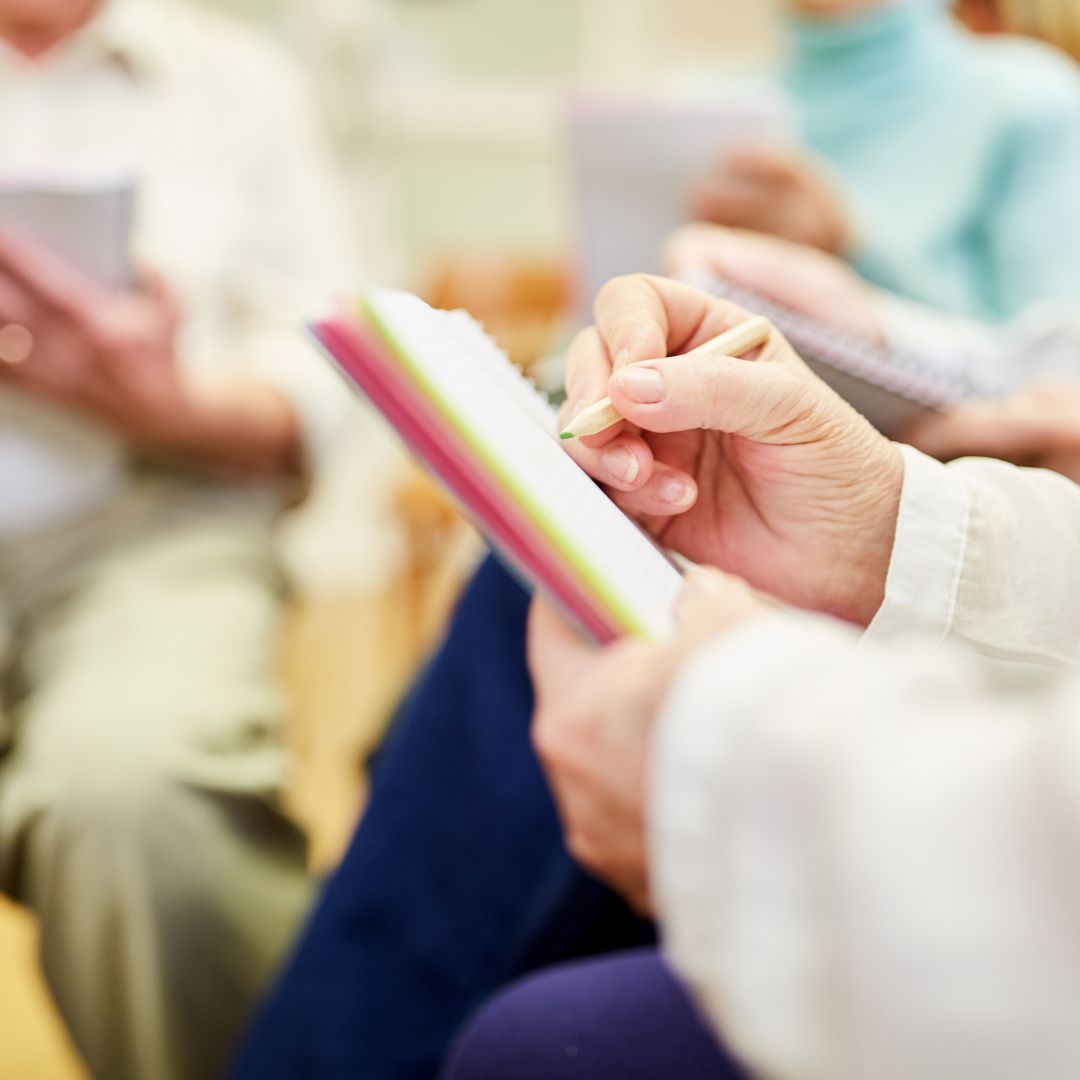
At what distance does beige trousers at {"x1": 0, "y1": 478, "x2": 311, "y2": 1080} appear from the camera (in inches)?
25.8

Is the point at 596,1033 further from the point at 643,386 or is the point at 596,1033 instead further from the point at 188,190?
the point at 188,190

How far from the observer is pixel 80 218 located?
0.74 metres

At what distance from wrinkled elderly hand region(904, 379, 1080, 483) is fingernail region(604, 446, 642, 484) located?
0.14 meters

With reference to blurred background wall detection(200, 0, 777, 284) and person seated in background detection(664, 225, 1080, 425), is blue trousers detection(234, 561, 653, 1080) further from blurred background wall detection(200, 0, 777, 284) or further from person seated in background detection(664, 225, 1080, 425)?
blurred background wall detection(200, 0, 777, 284)

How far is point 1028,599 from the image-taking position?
1.31 feet

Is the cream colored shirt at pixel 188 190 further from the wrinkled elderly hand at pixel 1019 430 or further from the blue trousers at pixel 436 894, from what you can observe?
the wrinkled elderly hand at pixel 1019 430

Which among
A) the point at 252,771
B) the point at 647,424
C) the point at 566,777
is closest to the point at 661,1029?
the point at 566,777

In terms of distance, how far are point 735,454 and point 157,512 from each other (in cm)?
65

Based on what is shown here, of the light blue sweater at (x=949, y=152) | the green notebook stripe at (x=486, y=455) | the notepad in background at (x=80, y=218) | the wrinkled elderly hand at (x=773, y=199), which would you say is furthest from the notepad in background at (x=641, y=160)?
the green notebook stripe at (x=486, y=455)

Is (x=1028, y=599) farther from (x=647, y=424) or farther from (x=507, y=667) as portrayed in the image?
(x=507, y=667)

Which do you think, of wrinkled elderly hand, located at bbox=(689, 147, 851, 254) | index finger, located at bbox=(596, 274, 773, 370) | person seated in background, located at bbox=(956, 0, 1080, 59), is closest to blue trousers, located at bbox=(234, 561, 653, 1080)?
index finger, located at bbox=(596, 274, 773, 370)

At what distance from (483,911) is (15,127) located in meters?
0.76

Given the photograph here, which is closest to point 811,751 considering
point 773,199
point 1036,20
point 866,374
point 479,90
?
point 866,374

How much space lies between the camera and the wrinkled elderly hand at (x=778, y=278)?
26.3 inches
